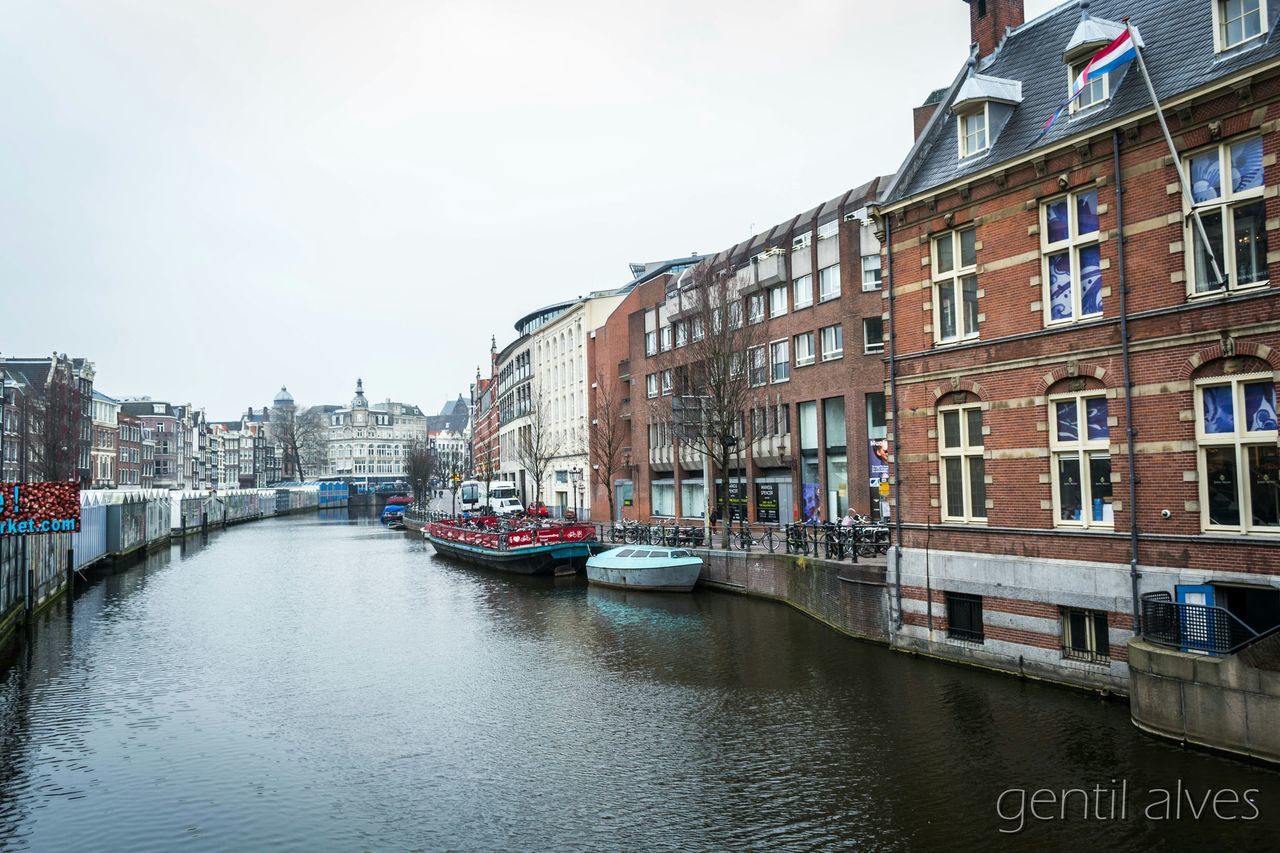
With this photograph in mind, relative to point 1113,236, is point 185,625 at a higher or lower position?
lower

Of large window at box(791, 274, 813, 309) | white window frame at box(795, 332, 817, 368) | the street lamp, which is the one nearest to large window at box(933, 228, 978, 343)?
white window frame at box(795, 332, 817, 368)

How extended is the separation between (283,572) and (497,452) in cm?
6820

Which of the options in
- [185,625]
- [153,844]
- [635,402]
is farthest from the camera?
[635,402]

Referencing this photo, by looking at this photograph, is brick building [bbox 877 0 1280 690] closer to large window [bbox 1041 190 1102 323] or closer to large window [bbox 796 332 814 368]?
large window [bbox 1041 190 1102 323]

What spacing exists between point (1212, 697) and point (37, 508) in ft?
113

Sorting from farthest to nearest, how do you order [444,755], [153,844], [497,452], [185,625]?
[497,452] < [185,625] < [444,755] < [153,844]

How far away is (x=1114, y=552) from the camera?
62.0 ft

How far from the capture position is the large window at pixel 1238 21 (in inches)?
674

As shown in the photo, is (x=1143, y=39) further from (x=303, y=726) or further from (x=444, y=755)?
(x=303, y=726)

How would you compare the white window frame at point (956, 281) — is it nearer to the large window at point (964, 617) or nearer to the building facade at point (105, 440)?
the large window at point (964, 617)

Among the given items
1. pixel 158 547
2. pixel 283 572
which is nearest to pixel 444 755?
pixel 283 572

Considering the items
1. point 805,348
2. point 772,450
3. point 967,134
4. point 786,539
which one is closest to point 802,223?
point 805,348

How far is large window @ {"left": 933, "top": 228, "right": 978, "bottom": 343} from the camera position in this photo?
22.3m

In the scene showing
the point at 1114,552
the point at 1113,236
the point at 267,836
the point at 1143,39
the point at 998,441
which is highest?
the point at 1143,39
